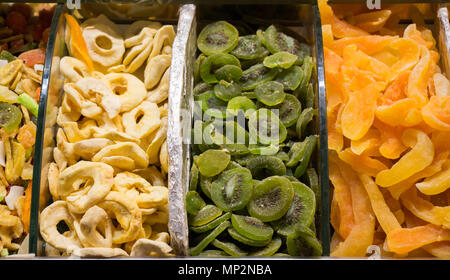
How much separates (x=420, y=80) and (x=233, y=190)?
77 centimetres

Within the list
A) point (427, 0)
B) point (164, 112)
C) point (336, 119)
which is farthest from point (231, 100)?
point (427, 0)

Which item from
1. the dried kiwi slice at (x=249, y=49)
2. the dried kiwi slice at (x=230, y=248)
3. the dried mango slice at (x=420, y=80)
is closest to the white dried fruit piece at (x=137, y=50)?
the dried kiwi slice at (x=249, y=49)

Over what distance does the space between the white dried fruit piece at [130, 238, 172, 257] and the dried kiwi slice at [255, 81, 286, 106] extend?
64cm

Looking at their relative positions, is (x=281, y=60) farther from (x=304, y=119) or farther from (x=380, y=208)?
(x=380, y=208)

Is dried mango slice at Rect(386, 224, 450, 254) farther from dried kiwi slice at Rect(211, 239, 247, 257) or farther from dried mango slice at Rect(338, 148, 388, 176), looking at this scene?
dried kiwi slice at Rect(211, 239, 247, 257)

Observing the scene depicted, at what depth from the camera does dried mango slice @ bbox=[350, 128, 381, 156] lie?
5.11ft

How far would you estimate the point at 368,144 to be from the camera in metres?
1.57

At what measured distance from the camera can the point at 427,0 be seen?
1854mm

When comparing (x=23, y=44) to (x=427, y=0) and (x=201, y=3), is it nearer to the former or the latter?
(x=201, y=3)

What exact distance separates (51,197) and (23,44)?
0.79m

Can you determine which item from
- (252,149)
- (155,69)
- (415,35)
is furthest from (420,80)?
(155,69)

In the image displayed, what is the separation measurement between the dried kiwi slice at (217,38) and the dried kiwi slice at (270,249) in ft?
2.53

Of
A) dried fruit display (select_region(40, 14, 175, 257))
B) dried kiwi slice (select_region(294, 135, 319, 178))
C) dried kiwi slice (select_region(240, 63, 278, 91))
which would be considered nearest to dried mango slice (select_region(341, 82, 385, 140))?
dried kiwi slice (select_region(294, 135, 319, 178))

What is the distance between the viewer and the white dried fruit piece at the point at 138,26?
1997 millimetres
